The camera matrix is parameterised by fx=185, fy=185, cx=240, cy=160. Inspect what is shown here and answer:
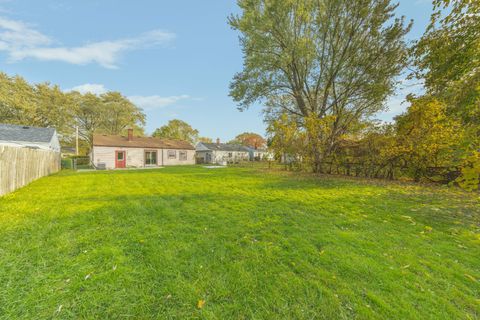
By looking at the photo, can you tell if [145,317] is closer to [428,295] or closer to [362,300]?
[362,300]

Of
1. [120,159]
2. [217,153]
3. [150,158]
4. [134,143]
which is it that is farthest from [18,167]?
[217,153]

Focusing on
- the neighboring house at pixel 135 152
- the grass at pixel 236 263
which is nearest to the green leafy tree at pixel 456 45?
the grass at pixel 236 263

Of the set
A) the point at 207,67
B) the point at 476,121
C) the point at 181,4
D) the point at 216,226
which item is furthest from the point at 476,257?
the point at 207,67

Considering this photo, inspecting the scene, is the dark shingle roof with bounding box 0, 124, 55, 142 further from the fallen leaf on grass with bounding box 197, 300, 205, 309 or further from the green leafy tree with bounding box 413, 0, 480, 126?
the green leafy tree with bounding box 413, 0, 480, 126

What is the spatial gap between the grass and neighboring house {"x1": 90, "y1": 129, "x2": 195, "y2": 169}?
16.1m

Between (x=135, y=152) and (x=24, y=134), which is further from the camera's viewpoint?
(x=135, y=152)

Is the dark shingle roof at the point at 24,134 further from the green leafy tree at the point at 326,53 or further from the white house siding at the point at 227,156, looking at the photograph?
the white house siding at the point at 227,156

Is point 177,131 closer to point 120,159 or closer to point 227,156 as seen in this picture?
point 227,156

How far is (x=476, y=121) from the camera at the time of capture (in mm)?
3309

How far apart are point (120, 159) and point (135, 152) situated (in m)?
1.64

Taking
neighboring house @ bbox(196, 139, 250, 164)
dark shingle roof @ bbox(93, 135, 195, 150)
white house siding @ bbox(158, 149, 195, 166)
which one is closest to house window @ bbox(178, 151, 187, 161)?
white house siding @ bbox(158, 149, 195, 166)

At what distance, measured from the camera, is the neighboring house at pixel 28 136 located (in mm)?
14195

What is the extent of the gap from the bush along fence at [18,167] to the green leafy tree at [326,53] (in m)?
12.0

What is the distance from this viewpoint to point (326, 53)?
11984 millimetres
